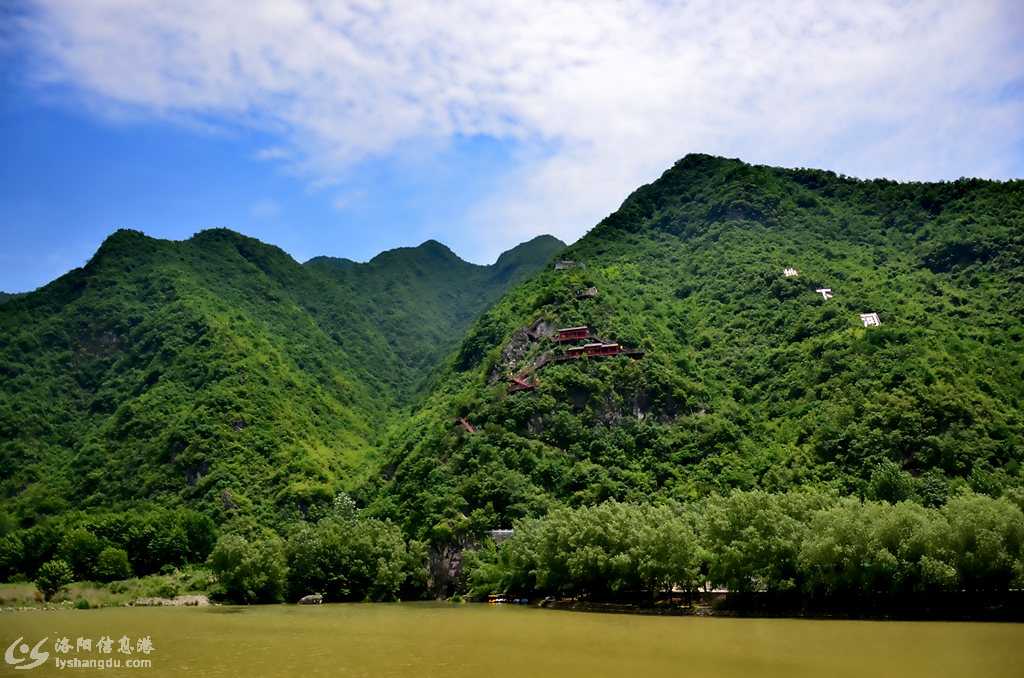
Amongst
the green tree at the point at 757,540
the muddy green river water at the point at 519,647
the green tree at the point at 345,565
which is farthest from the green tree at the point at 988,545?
the green tree at the point at 345,565

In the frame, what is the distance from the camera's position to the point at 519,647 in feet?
132

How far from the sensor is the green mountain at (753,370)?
271 feet

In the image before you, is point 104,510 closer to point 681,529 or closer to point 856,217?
point 681,529

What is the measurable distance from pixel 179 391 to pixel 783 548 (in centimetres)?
10437

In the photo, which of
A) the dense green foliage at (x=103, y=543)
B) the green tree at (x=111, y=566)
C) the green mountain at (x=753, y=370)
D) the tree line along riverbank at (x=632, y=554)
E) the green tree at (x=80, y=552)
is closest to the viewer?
the tree line along riverbank at (x=632, y=554)

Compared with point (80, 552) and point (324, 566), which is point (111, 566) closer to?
point (80, 552)

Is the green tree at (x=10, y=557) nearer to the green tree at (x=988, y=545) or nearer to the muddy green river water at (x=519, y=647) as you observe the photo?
the muddy green river water at (x=519, y=647)

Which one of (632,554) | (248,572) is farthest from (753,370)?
(248,572)

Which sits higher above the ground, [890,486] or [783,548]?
[890,486]

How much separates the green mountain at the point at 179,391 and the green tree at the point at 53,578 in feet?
81.9

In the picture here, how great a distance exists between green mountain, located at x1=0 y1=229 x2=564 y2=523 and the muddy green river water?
199ft

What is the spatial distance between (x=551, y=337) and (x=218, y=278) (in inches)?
3710

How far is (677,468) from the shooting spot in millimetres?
92562

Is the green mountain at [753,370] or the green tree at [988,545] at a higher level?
the green mountain at [753,370]
